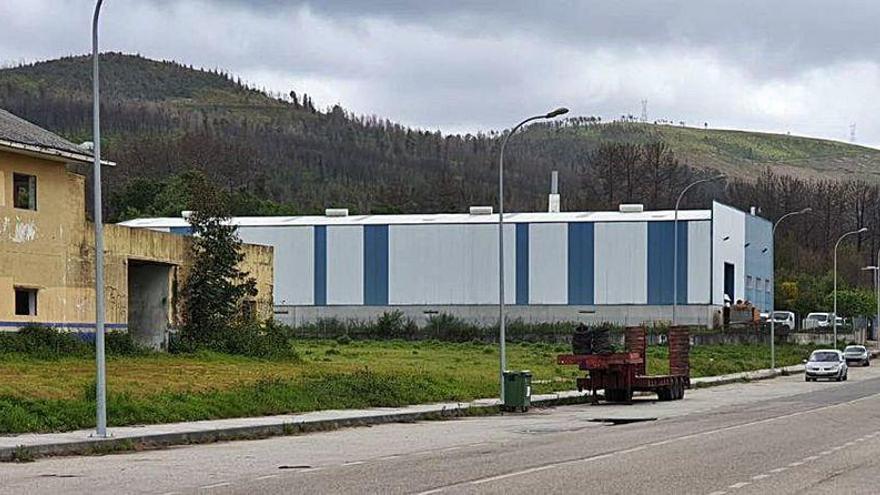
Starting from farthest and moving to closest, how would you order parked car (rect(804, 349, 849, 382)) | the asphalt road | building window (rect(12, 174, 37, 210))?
parked car (rect(804, 349, 849, 382)), building window (rect(12, 174, 37, 210)), the asphalt road

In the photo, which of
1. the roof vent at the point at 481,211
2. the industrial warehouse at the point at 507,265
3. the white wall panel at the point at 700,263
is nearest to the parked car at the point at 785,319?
the industrial warehouse at the point at 507,265

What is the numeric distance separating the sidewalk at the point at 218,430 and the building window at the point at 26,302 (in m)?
10.0

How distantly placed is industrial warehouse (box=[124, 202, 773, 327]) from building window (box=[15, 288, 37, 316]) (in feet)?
181

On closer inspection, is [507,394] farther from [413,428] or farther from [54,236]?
[54,236]

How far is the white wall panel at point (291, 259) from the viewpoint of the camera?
96.3 metres

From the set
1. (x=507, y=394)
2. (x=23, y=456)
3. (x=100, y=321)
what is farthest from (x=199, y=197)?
(x=23, y=456)

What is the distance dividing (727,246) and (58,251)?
65695 millimetres

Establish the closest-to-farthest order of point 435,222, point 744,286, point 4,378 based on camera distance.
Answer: point 4,378 < point 435,222 < point 744,286

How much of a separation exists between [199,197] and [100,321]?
2558 cm

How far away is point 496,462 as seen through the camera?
21.3 metres

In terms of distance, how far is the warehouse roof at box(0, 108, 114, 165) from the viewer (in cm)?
3772

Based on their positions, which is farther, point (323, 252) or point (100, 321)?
point (323, 252)

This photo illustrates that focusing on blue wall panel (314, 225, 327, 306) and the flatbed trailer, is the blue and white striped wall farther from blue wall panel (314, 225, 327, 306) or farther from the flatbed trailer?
the flatbed trailer

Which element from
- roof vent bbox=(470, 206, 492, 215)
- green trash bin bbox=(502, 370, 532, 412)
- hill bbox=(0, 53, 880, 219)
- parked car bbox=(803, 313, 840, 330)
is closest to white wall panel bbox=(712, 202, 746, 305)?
parked car bbox=(803, 313, 840, 330)
